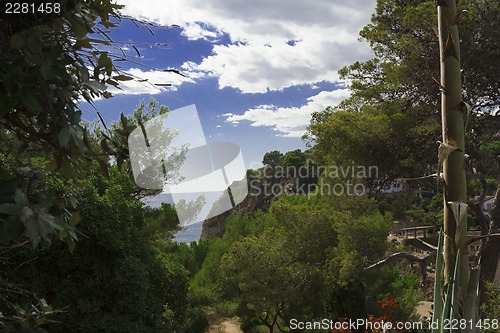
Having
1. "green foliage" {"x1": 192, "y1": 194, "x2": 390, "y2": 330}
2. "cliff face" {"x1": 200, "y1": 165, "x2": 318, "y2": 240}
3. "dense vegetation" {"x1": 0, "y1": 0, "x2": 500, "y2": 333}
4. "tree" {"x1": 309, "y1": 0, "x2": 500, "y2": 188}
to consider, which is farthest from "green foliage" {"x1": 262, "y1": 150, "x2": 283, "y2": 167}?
"tree" {"x1": 309, "y1": 0, "x2": 500, "y2": 188}

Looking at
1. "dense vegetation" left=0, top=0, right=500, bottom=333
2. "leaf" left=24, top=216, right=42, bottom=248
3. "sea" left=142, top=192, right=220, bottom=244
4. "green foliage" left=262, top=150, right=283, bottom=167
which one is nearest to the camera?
"leaf" left=24, top=216, right=42, bottom=248

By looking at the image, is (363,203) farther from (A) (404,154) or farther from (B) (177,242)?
(B) (177,242)

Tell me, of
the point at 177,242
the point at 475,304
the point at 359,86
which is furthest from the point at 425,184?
the point at 475,304

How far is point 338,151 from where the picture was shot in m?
8.37

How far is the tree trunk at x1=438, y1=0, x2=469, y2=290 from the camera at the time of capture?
3.01 ft

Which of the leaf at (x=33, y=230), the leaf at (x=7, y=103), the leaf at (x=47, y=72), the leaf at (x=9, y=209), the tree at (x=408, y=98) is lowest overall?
the leaf at (x=33, y=230)

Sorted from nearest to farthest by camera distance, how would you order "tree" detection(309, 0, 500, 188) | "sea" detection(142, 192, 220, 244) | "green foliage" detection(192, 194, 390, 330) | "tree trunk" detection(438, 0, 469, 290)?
1. "tree trunk" detection(438, 0, 469, 290)
2. "tree" detection(309, 0, 500, 188)
3. "green foliage" detection(192, 194, 390, 330)
4. "sea" detection(142, 192, 220, 244)

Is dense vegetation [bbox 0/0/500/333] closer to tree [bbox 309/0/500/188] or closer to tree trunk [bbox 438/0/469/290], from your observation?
tree [bbox 309/0/500/188]

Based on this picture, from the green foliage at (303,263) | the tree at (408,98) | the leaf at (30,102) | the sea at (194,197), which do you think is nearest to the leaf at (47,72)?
the leaf at (30,102)

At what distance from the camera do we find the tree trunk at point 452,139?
917mm

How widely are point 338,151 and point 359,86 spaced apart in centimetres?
154

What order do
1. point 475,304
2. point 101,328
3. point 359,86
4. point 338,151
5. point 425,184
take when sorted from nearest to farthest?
point 475,304 → point 101,328 → point 425,184 → point 338,151 → point 359,86

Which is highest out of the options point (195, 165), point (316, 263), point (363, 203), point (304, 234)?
point (195, 165)

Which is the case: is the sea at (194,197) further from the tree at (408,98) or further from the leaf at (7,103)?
the leaf at (7,103)
